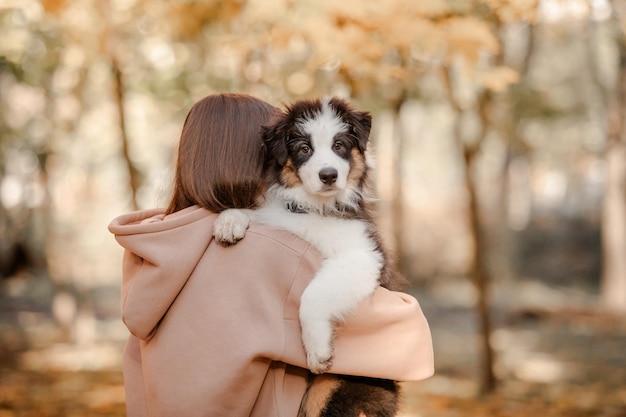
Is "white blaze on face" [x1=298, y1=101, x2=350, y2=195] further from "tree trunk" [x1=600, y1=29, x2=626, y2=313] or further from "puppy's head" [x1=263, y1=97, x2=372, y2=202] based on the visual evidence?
"tree trunk" [x1=600, y1=29, x2=626, y2=313]


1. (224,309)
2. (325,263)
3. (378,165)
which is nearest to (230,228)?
(224,309)

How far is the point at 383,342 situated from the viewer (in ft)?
8.04

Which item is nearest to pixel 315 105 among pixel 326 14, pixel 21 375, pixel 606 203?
pixel 326 14

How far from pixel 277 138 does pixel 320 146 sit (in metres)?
0.28

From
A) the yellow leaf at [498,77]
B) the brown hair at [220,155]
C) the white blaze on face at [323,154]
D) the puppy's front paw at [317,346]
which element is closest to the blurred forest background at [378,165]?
the yellow leaf at [498,77]

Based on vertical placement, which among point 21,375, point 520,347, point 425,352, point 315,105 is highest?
point 315,105

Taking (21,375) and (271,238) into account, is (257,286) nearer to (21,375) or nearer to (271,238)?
(271,238)

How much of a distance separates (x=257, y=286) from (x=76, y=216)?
15485mm

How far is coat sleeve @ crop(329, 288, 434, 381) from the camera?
2.45 meters

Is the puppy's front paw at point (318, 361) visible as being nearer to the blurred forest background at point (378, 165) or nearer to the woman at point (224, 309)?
the woman at point (224, 309)

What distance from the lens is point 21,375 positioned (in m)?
8.79

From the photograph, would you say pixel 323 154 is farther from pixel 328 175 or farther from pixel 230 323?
pixel 230 323

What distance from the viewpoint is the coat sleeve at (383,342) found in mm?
2447

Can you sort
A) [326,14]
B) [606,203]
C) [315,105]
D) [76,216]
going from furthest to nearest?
[76,216] → [606,203] → [326,14] → [315,105]
